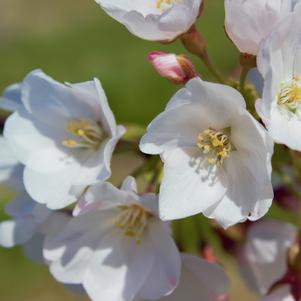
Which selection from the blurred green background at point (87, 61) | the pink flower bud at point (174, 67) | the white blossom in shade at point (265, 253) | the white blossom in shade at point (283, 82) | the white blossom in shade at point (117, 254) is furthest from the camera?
the blurred green background at point (87, 61)

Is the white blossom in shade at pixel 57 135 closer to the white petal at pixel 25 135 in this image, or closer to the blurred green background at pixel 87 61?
the white petal at pixel 25 135

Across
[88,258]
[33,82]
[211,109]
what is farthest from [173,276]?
[33,82]

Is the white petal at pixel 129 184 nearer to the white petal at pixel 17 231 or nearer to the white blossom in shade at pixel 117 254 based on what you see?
the white blossom in shade at pixel 117 254

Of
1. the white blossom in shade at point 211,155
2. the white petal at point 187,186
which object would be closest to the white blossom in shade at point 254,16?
the white blossom in shade at point 211,155

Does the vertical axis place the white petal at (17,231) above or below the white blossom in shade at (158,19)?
below

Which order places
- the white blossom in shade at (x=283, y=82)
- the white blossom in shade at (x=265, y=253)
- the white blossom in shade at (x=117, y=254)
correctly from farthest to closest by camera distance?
the white blossom in shade at (x=265, y=253) < the white blossom in shade at (x=117, y=254) < the white blossom in shade at (x=283, y=82)

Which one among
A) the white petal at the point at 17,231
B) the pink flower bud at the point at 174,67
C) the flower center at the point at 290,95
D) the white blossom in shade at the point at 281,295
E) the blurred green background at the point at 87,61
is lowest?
the blurred green background at the point at 87,61

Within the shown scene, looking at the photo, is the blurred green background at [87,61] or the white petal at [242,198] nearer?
the white petal at [242,198]

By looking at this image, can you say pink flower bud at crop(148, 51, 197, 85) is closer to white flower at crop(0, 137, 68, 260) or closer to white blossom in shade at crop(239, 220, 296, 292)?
white flower at crop(0, 137, 68, 260)
